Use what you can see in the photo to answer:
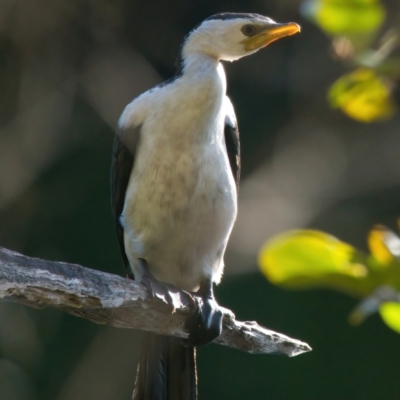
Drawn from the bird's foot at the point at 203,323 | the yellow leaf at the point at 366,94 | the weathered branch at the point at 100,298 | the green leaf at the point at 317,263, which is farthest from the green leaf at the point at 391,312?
the bird's foot at the point at 203,323

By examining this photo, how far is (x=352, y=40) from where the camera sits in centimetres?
115

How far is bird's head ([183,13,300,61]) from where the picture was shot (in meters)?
2.64

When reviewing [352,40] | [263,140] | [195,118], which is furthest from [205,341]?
[263,140]

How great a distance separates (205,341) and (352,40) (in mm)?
1516

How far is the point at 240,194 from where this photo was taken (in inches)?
172

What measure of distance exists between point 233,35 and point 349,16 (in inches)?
61.1

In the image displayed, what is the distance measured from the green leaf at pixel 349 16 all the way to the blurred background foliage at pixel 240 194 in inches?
121

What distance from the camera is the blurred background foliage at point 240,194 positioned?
4391mm

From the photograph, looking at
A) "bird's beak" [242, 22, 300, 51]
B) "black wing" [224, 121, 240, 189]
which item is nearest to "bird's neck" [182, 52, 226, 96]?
"bird's beak" [242, 22, 300, 51]

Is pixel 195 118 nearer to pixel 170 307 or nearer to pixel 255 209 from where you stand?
pixel 170 307

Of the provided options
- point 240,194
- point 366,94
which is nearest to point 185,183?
point 366,94

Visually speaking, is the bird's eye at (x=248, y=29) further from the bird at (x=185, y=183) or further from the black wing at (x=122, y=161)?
the black wing at (x=122, y=161)

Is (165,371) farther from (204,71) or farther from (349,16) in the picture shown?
(349,16)

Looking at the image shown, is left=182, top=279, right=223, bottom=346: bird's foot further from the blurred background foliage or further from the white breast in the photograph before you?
the blurred background foliage
